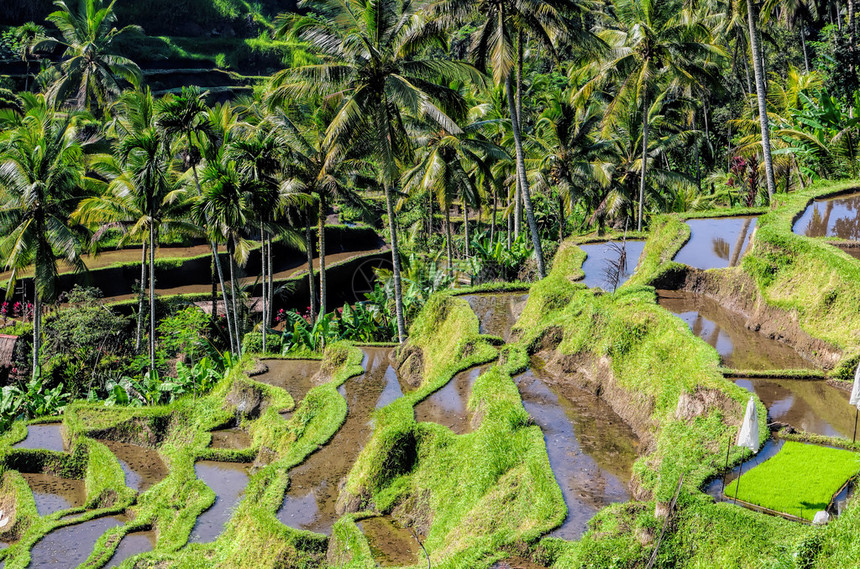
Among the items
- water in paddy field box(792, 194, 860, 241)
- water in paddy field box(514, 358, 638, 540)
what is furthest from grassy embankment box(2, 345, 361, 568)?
water in paddy field box(792, 194, 860, 241)

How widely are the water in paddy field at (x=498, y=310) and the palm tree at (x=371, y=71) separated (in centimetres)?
517

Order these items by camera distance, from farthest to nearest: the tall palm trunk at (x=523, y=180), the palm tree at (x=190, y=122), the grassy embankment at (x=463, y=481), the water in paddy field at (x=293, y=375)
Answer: the palm tree at (x=190, y=122), the tall palm trunk at (x=523, y=180), the water in paddy field at (x=293, y=375), the grassy embankment at (x=463, y=481)

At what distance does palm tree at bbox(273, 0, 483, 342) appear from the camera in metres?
22.5

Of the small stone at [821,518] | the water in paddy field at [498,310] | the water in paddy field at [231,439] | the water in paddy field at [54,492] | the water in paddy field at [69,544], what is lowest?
the water in paddy field at [54,492]

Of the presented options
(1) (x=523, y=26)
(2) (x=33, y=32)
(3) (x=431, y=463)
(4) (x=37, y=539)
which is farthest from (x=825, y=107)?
(2) (x=33, y=32)

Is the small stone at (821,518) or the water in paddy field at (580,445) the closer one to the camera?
the small stone at (821,518)

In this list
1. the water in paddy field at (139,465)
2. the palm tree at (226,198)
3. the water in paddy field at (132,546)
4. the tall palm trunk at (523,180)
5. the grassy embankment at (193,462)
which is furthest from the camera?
the palm tree at (226,198)

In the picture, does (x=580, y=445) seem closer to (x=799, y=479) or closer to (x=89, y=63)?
(x=799, y=479)

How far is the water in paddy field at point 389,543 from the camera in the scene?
44.2 ft

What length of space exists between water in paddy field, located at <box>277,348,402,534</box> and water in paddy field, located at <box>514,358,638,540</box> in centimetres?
413

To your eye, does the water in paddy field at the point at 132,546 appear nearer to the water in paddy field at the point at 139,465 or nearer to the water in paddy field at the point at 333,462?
the water in paddy field at the point at 139,465

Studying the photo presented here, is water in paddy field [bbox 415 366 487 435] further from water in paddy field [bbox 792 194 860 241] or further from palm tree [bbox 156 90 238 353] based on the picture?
palm tree [bbox 156 90 238 353]

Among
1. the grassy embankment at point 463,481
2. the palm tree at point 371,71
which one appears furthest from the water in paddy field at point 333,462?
the palm tree at point 371,71

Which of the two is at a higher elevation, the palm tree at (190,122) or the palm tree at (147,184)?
the palm tree at (190,122)
